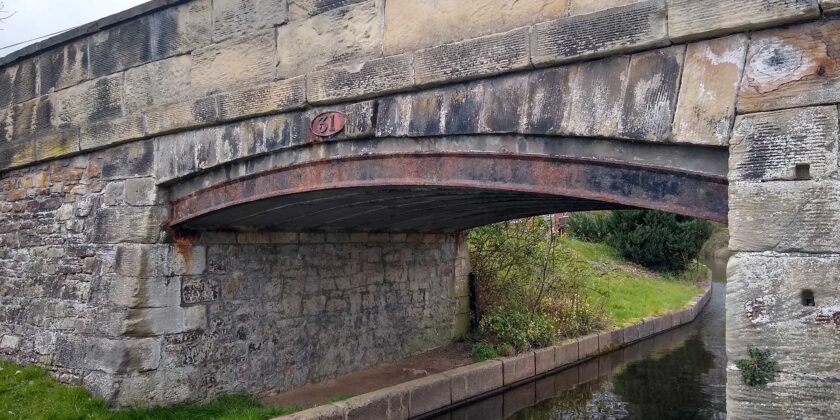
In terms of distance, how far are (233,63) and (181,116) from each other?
68 cm

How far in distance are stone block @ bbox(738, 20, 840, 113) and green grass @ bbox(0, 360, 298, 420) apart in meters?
4.56

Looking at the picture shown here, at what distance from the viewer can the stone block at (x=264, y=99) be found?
15.8 feet

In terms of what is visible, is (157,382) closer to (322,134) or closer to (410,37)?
(322,134)

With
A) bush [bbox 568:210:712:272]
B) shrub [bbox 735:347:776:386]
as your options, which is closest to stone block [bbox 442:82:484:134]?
shrub [bbox 735:347:776:386]

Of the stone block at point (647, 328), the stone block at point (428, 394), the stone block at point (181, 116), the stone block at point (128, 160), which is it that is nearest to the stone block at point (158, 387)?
the stone block at point (128, 160)

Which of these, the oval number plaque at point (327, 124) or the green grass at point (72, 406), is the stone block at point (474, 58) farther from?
the green grass at point (72, 406)

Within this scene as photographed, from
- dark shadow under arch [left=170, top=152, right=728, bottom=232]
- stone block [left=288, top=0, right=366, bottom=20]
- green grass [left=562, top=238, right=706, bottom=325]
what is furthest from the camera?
green grass [left=562, top=238, right=706, bottom=325]

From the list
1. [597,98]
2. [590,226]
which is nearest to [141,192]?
[597,98]

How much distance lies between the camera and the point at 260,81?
202 inches

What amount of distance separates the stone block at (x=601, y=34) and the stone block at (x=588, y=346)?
23.3ft

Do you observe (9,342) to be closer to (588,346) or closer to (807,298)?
(807,298)

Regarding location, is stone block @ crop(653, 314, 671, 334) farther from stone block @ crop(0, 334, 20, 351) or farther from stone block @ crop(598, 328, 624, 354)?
stone block @ crop(0, 334, 20, 351)

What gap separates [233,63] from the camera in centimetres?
531

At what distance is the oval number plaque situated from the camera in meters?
4.59
